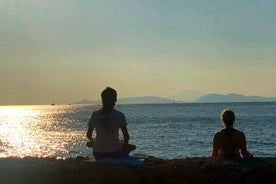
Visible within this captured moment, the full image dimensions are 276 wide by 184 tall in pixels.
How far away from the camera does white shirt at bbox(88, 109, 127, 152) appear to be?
25.8 feet

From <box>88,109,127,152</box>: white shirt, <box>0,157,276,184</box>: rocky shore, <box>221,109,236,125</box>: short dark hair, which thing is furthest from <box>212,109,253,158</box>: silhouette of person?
<box>88,109,127,152</box>: white shirt

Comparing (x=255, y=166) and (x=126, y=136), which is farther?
(x=126, y=136)

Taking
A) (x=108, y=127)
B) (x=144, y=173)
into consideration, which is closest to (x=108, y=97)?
(x=108, y=127)

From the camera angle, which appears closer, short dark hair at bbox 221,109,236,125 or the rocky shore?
the rocky shore

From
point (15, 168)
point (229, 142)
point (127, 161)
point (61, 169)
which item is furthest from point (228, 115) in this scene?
point (15, 168)

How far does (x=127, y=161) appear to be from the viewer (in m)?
7.25

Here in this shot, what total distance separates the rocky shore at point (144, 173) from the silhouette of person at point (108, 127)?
0.83 m

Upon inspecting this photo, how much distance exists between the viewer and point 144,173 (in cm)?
684

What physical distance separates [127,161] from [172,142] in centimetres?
3729

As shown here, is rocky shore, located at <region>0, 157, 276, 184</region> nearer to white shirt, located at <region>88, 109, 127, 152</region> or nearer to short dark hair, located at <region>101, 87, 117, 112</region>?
white shirt, located at <region>88, 109, 127, 152</region>

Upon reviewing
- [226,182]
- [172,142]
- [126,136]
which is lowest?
[172,142]

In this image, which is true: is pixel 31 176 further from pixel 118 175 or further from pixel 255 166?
pixel 255 166

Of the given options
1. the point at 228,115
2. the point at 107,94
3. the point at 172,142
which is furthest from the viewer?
the point at 172,142

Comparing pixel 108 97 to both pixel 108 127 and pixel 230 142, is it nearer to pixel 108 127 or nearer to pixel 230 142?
pixel 108 127
